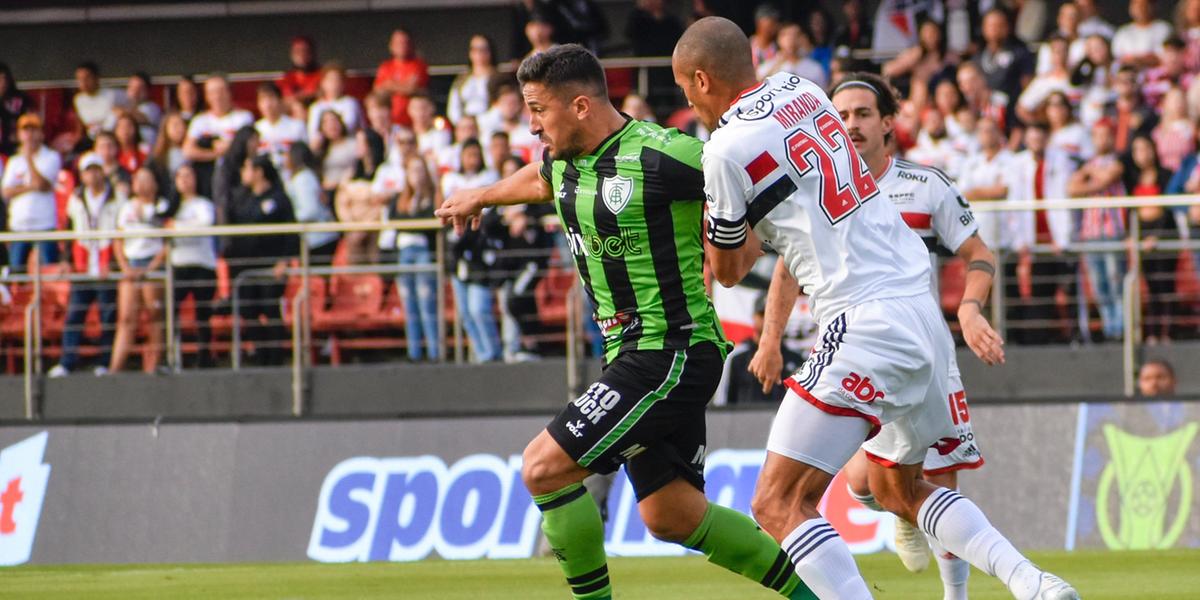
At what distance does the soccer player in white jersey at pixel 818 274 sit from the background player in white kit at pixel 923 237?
80cm

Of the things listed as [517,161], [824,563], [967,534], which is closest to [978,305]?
[967,534]

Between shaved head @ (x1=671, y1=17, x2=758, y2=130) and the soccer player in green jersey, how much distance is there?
1.20 ft

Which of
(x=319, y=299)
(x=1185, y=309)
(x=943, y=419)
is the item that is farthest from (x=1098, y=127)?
(x=943, y=419)

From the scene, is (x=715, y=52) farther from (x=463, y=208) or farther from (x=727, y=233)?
(x=463, y=208)

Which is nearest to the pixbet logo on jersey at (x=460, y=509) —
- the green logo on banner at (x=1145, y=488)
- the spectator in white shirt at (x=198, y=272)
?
the green logo on banner at (x=1145, y=488)

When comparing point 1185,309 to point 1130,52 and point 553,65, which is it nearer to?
point 1130,52

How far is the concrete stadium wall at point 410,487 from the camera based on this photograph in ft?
40.9

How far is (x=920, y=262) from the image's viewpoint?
20.5 ft

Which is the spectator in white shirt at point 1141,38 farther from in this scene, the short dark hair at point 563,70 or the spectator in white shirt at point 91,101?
the spectator in white shirt at point 91,101

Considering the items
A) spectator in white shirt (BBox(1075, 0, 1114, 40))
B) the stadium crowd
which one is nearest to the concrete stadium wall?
the stadium crowd

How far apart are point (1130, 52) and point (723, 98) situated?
10.9m

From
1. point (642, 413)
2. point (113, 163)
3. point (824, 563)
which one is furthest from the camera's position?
point (113, 163)

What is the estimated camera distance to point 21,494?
1412cm

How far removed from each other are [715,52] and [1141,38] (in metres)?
11.1
